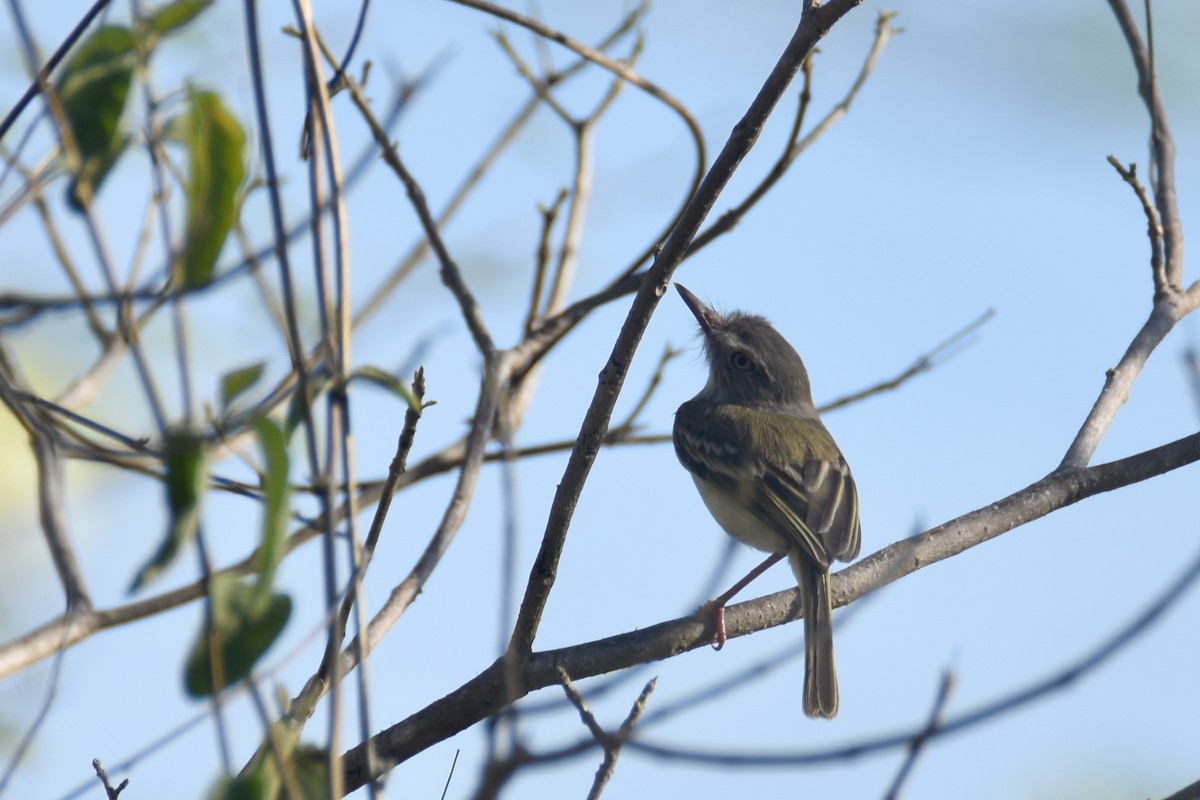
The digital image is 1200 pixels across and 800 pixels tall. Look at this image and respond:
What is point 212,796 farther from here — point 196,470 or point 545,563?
point 545,563

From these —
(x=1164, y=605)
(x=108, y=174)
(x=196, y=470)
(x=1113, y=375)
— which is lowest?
(x=1164, y=605)

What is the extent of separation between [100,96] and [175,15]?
0.65 ft

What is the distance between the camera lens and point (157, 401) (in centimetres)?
144

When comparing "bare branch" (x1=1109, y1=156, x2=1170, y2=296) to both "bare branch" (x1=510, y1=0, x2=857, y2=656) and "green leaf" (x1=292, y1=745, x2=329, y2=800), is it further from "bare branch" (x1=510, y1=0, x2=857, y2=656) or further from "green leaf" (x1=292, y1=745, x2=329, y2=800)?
"green leaf" (x1=292, y1=745, x2=329, y2=800)

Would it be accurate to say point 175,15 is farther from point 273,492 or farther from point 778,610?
point 778,610

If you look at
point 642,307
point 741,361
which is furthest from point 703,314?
point 642,307

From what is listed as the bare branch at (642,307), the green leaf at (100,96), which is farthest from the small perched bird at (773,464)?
the green leaf at (100,96)

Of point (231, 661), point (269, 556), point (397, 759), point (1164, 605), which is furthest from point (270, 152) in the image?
point (397, 759)

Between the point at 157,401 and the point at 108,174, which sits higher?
the point at 108,174

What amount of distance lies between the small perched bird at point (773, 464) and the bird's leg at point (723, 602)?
0.04m

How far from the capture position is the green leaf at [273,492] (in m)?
1.54

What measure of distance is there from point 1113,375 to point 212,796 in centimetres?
382

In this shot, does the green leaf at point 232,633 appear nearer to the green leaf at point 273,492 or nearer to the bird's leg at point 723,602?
the green leaf at point 273,492

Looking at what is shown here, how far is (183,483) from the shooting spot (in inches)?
59.7
